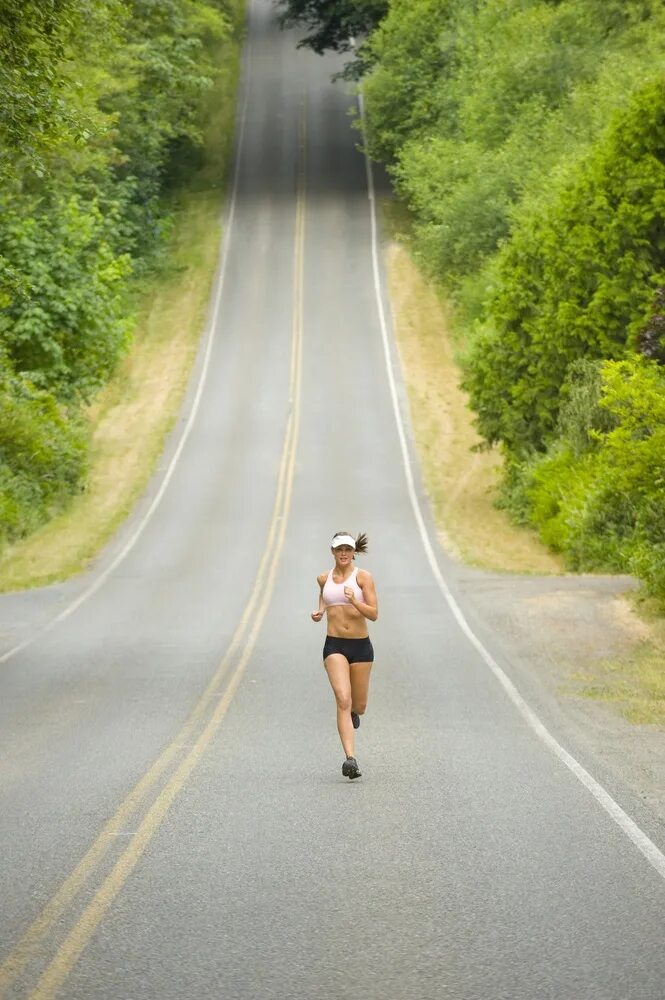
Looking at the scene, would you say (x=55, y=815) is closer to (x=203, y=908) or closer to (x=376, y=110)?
(x=203, y=908)

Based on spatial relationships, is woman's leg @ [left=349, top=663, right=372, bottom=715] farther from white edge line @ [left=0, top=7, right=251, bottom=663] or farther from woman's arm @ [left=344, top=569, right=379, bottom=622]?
white edge line @ [left=0, top=7, right=251, bottom=663]

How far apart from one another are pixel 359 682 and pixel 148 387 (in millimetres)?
41887

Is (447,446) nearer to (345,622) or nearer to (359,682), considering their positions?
(359,682)

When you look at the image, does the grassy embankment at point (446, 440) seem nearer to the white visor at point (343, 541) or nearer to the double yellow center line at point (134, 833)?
the double yellow center line at point (134, 833)

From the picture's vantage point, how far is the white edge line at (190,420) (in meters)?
24.4

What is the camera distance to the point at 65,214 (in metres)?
41.7

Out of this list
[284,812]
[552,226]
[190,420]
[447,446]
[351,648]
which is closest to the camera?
[284,812]

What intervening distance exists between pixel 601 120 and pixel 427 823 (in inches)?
1634

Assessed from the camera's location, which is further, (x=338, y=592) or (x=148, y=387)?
(x=148, y=387)

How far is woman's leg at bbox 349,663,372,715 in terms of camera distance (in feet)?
37.7

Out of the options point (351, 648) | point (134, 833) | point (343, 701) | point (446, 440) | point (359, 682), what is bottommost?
point (134, 833)

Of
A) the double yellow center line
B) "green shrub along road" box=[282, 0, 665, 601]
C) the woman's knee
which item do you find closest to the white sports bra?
the woman's knee

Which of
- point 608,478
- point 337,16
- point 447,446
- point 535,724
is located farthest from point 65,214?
point 337,16

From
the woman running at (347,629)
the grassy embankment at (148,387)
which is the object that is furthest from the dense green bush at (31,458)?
the woman running at (347,629)
